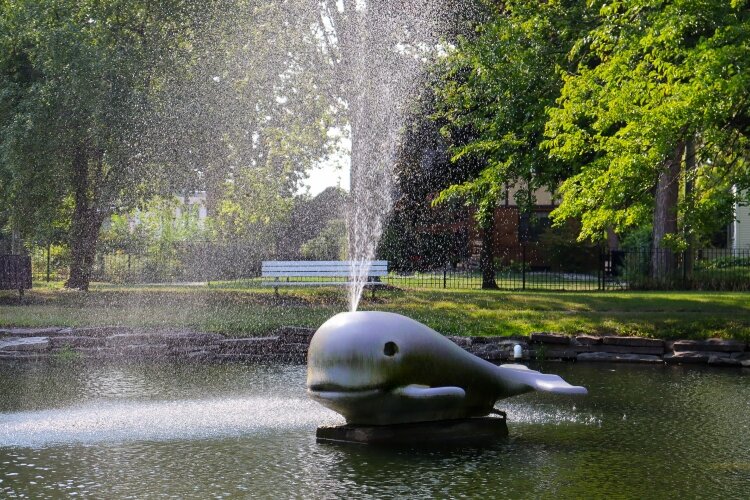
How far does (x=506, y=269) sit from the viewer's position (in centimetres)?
3641

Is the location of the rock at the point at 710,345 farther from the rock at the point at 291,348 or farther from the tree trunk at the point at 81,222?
the tree trunk at the point at 81,222

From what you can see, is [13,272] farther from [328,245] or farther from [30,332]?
[328,245]

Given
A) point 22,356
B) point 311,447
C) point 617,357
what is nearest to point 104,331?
point 22,356

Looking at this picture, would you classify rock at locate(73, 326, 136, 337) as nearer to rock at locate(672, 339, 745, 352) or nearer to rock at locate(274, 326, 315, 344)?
rock at locate(274, 326, 315, 344)

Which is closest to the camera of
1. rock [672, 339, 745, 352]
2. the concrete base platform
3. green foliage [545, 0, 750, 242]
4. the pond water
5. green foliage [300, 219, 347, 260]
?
the pond water

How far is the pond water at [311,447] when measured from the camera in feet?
27.1

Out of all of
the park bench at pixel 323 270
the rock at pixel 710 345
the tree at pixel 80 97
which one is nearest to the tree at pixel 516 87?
the park bench at pixel 323 270

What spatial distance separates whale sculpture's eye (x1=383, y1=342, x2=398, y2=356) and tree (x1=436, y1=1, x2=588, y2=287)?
12.8 meters

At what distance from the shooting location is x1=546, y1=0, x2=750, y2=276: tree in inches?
642

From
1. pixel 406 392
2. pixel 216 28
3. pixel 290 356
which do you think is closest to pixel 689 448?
pixel 406 392

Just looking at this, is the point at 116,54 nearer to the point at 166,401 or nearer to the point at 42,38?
the point at 42,38

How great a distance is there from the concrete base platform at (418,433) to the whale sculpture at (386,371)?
0.25 ft

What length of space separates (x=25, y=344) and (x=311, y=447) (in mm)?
9349

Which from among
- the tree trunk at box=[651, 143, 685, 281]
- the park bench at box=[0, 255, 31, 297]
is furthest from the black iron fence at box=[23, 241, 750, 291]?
the park bench at box=[0, 255, 31, 297]
